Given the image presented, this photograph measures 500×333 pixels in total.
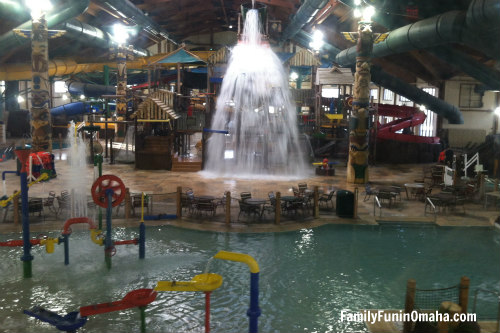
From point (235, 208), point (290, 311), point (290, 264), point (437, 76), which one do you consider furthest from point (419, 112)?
point (290, 311)

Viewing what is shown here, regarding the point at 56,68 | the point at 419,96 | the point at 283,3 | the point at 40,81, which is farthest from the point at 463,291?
the point at 56,68

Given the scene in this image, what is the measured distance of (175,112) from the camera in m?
23.1

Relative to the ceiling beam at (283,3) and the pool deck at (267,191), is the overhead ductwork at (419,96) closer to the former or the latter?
the pool deck at (267,191)

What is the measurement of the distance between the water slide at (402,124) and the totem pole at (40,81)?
1891cm

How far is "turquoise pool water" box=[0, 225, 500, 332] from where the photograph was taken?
7.23 meters

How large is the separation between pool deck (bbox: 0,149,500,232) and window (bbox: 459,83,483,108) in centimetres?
689

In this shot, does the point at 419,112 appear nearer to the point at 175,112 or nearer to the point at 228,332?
the point at 175,112

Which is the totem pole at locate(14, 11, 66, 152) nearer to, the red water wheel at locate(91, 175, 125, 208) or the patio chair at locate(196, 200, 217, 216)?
the patio chair at locate(196, 200, 217, 216)

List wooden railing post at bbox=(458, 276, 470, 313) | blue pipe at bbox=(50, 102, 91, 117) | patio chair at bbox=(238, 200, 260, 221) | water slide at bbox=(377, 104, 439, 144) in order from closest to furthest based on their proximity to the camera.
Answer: wooden railing post at bbox=(458, 276, 470, 313) → patio chair at bbox=(238, 200, 260, 221) → water slide at bbox=(377, 104, 439, 144) → blue pipe at bbox=(50, 102, 91, 117)

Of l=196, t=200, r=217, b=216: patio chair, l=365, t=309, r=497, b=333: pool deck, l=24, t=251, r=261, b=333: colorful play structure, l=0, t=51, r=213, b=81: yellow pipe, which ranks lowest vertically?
l=365, t=309, r=497, b=333: pool deck

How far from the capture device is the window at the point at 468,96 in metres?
28.9

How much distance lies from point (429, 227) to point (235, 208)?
6157mm

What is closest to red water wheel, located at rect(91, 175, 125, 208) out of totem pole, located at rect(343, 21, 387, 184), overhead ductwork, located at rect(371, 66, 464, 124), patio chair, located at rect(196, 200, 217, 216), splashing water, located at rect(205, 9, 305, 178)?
patio chair, located at rect(196, 200, 217, 216)

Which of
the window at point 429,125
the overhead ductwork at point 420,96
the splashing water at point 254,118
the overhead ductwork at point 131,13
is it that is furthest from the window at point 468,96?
the overhead ductwork at point 131,13
